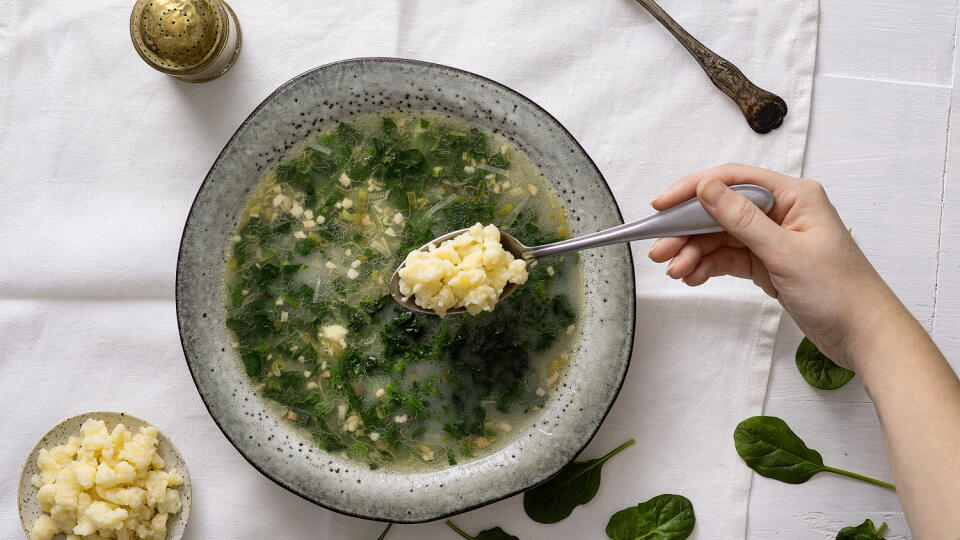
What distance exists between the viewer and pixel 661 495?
6.07ft

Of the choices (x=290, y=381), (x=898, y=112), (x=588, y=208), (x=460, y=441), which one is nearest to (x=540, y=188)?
(x=588, y=208)

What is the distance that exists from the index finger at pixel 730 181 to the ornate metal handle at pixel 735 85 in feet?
1.13

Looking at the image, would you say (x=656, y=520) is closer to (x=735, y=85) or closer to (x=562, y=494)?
(x=562, y=494)

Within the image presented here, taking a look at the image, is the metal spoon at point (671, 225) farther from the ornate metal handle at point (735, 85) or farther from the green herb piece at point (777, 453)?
the green herb piece at point (777, 453)

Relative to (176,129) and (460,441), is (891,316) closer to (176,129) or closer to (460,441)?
(460,441)

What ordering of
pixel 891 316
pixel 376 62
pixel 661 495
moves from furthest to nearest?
pixel 661 495, pixel 376 62, pixel 891 316

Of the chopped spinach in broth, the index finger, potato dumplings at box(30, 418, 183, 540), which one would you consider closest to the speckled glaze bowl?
the chopped spinach in broth

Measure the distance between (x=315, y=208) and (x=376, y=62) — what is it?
0.40m

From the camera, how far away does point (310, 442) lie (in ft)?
5.76

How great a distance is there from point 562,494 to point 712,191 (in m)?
0.90

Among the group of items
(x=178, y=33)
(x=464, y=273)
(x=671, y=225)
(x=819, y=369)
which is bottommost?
(x=819, y=369)

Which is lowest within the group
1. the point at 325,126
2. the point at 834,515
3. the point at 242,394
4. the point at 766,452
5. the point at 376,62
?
the point at 834,515

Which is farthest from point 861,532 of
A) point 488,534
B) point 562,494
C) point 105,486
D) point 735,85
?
point 105,486

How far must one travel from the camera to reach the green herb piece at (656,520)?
1827 mm
